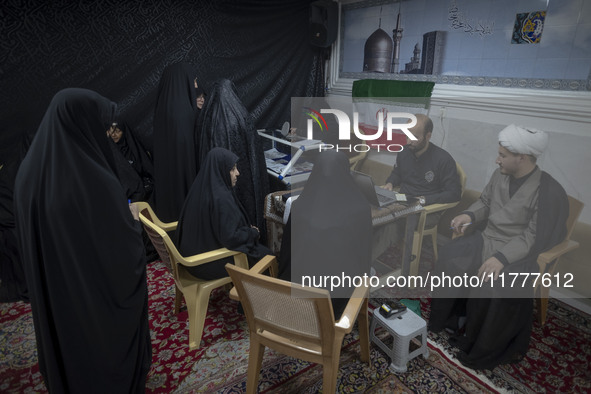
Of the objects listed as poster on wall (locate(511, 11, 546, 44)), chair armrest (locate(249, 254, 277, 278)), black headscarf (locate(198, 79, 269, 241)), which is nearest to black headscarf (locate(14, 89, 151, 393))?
chair armrest (locate(249, 254, 277, 278))

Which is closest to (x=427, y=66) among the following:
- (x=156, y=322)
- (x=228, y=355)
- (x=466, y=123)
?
(x=466, y=123)

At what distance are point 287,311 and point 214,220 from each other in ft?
2.49

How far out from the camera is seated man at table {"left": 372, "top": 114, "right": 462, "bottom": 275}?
2135mm

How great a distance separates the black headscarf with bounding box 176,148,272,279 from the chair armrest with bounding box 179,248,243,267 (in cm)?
3

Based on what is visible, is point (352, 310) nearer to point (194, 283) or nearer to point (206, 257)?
point (206, 257)

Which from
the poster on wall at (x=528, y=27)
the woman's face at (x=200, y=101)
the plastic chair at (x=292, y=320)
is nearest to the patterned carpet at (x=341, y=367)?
the plastic chair at (x=292, y=320)

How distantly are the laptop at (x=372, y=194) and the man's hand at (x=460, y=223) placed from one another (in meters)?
0.35

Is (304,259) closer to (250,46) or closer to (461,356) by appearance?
(461,356)

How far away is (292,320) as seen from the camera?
1.43 meters

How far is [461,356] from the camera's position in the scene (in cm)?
194

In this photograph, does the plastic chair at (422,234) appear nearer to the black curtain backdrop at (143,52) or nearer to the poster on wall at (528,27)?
the poster on wall at (528,27)

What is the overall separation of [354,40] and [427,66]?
3.43ft

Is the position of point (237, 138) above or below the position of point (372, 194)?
above

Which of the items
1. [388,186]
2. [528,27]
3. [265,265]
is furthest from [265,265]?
[528,27]
